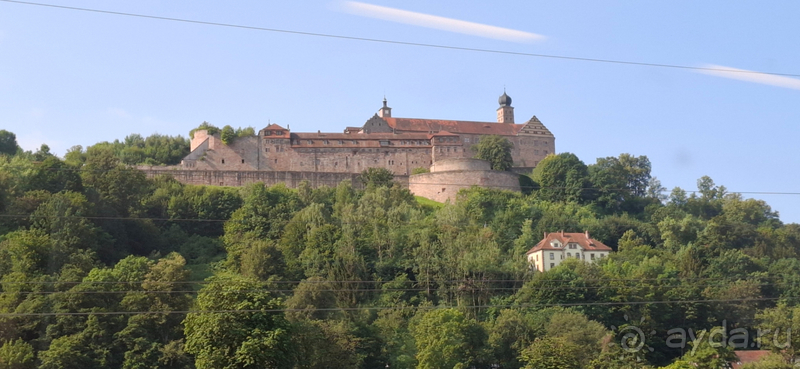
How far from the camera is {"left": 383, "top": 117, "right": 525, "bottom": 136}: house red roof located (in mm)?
99562

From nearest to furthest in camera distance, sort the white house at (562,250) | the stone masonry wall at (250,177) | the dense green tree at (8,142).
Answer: the white house at (562,250), the stone masonry wall at (250,177), the dense green tree at (8,142)

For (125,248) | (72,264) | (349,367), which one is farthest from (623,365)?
(125,248)

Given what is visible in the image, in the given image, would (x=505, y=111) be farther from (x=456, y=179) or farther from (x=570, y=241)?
(x=570, y=241)

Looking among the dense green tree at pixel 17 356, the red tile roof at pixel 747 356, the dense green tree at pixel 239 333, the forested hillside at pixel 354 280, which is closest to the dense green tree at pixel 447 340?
the forested hillside at pixel 354 280

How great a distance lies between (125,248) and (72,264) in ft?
30.8

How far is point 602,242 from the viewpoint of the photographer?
69.8 meters

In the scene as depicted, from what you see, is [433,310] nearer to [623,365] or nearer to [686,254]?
[623,365]

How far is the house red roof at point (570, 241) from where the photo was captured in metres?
63.7

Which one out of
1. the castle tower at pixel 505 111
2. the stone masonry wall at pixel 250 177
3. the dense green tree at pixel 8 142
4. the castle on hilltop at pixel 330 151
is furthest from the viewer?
the castle tower at pixel 505 111

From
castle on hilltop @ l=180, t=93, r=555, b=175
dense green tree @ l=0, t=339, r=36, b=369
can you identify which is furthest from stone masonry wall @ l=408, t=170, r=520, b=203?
dense green tree @ l=0, t=339, r=36, b=369

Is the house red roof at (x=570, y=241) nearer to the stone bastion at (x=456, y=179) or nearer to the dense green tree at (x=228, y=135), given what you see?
the stone bastion at (x=456, y=179)

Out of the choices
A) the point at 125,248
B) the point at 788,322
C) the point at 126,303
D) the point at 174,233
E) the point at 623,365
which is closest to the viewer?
the point at 623,365

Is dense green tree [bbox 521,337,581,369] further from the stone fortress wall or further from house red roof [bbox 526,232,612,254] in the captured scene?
the stone fortress wall

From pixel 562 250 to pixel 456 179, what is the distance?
19.4 meters
